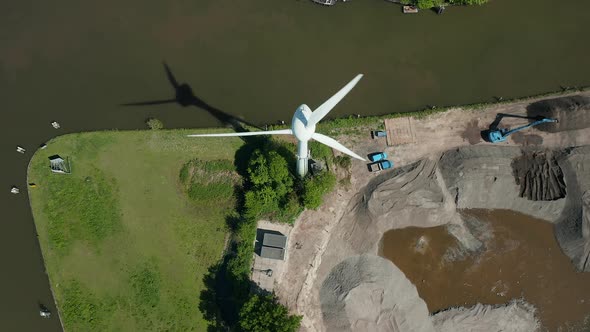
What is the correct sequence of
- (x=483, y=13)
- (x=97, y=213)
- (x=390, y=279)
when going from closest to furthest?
(x=390, y=279)
(x=97, y=213)
(x=483, y=13)

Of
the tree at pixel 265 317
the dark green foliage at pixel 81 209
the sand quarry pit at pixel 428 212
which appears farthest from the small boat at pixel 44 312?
the sand quarry pit at pixel 428 212

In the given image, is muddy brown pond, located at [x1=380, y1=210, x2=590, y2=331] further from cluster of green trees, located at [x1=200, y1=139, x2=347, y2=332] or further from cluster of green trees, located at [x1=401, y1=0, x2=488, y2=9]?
cluster of green trees, located at [x1=401, y1=0, x2=488, y2=9]

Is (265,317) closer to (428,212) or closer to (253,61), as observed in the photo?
(428,212)

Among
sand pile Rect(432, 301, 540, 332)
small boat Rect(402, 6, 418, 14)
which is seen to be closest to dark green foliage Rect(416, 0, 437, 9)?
small boat Rect(402, 6, 418, 14)

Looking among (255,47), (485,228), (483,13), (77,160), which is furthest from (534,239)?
(77,160)

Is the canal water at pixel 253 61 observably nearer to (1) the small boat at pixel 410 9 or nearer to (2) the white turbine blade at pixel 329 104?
(1) the small boat at pixel 410 9

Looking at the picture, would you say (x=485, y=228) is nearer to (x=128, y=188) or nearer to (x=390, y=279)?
(x=390, y=279)

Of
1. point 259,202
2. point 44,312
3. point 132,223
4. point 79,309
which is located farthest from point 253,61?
point 44,312
